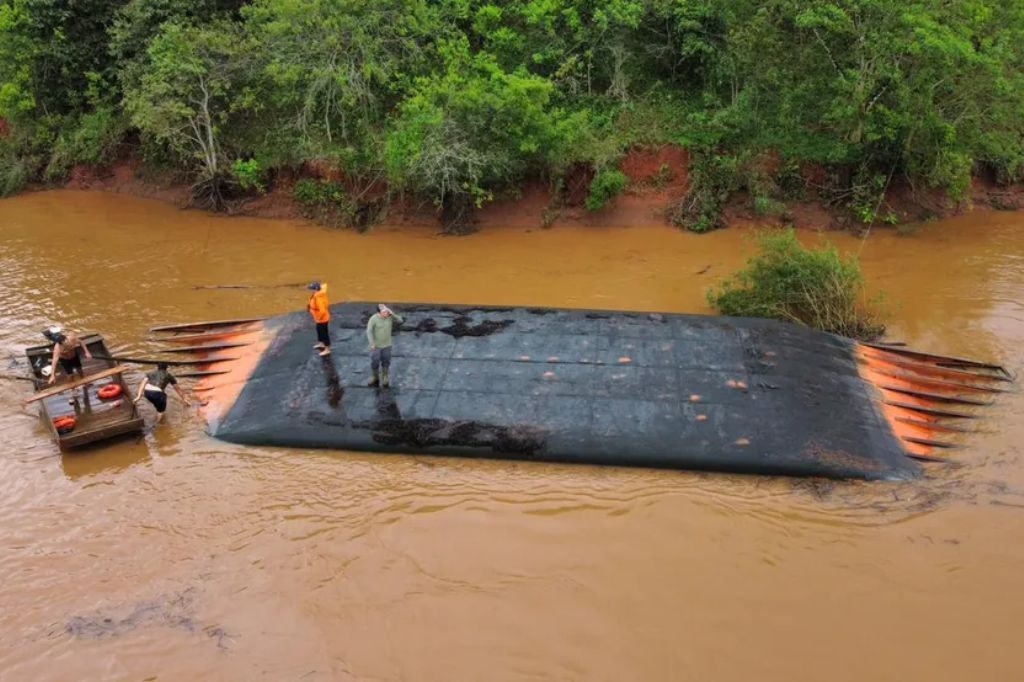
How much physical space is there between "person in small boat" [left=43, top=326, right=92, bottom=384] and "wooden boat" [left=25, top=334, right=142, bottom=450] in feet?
0.40

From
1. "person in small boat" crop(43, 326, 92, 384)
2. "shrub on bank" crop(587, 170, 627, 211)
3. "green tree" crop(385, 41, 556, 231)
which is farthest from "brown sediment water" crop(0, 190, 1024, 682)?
"shrub on bank" crop(587, 170, 627, 211)

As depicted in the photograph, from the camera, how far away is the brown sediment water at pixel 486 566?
6926 mm

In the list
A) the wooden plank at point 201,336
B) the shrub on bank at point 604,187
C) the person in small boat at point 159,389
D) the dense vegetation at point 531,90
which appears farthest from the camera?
the shrub on bank at point 604,187

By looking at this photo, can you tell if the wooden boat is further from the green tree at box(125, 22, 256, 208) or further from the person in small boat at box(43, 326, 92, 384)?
the green tree at box(125, 22, 256, 208)

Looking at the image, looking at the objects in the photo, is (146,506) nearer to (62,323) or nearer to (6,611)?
(6,611)

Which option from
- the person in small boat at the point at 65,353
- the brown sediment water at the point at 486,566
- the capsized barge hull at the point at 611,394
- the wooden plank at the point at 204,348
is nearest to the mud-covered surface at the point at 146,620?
the brown sediment water at the point at 486,566

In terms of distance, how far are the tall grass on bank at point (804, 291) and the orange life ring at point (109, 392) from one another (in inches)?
372

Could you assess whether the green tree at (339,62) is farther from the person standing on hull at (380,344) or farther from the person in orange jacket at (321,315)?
the person standing on hull at (380,344)

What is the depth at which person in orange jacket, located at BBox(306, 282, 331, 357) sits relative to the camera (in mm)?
10703

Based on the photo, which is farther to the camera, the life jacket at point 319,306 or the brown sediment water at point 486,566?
the life jacket at point 319,306

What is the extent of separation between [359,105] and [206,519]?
478 inches

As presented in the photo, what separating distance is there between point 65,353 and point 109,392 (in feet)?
2.48

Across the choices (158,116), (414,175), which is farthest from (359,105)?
(158,116)

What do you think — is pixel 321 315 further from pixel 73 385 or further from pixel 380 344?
pixel 73 385
